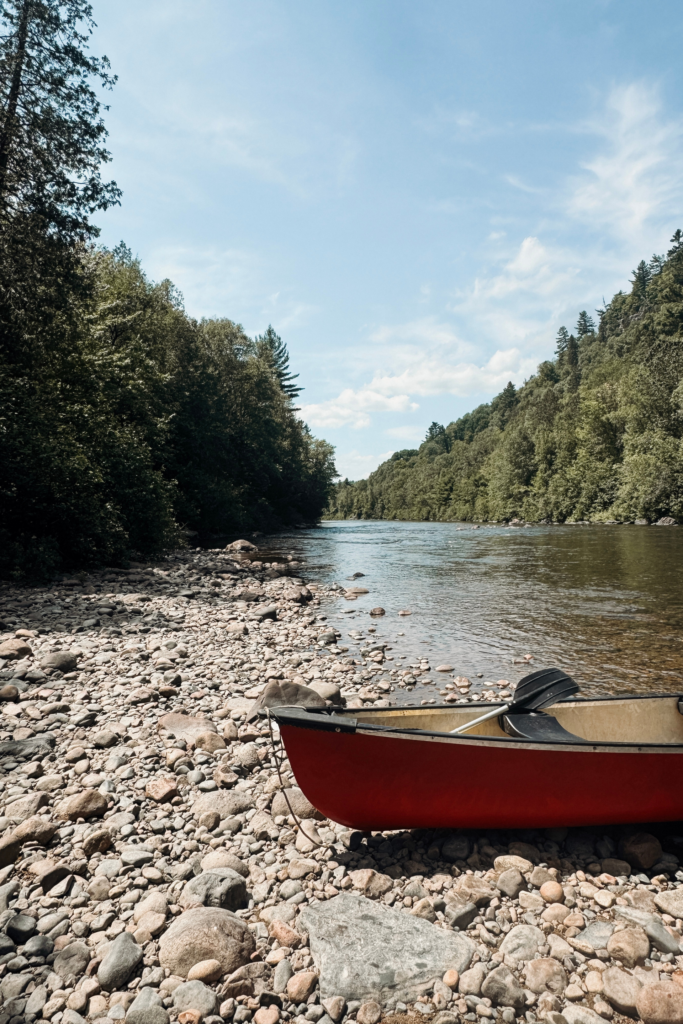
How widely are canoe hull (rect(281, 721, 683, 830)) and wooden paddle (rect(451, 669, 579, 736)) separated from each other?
88 cm

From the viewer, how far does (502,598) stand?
1434 centimetres

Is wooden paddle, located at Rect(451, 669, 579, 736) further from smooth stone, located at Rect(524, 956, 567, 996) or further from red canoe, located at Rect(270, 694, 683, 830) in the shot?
smooth stone, located at Rect(524, 956, 567, 996)

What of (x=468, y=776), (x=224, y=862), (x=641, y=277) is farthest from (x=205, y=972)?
(x=641, y=277)

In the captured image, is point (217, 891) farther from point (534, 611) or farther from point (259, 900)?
point (534, 611)

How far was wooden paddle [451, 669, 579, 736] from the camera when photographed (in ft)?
15.6

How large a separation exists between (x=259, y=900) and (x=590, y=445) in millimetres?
61492

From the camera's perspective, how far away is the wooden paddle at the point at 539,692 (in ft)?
15.6

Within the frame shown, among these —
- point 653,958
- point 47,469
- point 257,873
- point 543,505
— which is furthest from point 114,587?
point 543,505

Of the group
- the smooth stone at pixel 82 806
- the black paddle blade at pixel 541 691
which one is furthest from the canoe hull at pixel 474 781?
the smooth stone at pixel 82 806

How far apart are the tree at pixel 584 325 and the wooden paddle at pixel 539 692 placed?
558 ft

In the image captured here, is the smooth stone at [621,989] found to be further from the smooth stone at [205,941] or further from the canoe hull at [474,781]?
the smooth stone at [205,941]

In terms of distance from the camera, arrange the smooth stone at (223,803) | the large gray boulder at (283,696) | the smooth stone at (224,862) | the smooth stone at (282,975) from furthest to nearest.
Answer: the large gray boulder at (283,696) → the smooth stone at (223,803) → the smooth stone at (224,862) → the smooth stone at (282,975)

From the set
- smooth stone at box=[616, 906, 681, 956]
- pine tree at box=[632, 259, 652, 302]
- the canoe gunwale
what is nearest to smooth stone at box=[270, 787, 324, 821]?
the canoe gunwale

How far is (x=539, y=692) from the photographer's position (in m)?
4.81
